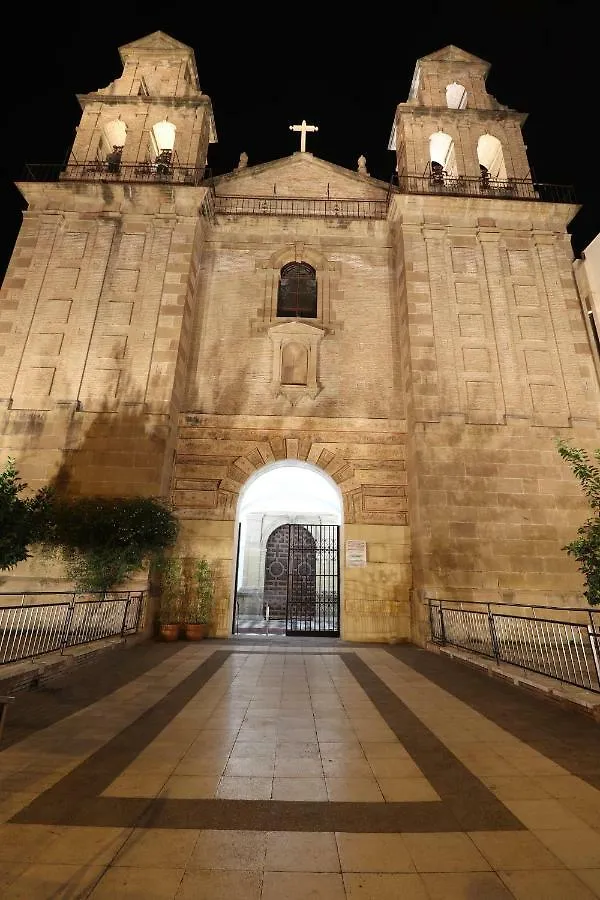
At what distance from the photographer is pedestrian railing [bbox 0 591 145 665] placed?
6.01 metres

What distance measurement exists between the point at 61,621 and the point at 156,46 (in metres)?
19.2

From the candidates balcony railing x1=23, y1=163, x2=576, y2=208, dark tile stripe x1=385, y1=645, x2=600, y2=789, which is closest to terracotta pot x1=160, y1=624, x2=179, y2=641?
dark tile stripe x1=385, y1=645, x2=600, y2=789

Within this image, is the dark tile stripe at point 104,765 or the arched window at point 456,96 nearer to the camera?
the dark tile stripe at point 104,765

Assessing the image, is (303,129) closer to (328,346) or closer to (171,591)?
(328,346)

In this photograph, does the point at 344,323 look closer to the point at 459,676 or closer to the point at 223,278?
the point at 223,278

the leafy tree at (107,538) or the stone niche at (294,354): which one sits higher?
the stone niche at (294,354)

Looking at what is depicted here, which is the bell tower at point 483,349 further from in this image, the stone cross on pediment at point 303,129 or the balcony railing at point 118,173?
the balcony railing at point 118,173

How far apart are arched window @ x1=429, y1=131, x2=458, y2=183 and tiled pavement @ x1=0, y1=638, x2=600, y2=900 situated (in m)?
15.3

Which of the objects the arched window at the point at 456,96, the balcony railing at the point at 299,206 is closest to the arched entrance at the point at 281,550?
the balcony railing at the point at 299,206

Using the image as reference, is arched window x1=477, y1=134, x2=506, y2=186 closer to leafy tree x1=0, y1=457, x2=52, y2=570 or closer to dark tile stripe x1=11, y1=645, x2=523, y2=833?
leafy tree x1=0, y1=457, x2=52, y2=570

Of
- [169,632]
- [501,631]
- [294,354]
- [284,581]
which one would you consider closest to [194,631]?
[169,632]

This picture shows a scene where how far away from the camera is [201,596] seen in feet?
34.9

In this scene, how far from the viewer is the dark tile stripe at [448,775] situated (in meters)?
2.66

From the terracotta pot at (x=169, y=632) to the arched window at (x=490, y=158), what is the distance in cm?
1612
